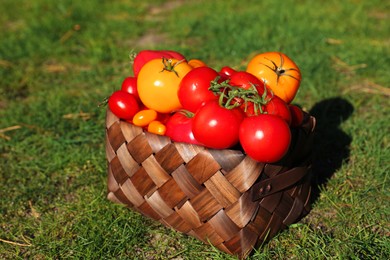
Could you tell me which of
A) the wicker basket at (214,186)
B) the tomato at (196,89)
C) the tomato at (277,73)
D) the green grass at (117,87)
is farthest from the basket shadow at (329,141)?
the tomato at (196,89)

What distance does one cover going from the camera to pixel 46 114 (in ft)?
10.9

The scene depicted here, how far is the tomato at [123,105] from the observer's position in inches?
86.5

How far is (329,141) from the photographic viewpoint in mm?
2938

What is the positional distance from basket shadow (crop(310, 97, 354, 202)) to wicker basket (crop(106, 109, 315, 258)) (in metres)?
0.42

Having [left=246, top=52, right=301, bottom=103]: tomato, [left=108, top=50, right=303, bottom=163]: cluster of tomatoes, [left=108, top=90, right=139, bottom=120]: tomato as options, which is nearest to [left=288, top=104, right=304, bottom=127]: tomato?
[left=108, top=50, right=303, bottom=163]: cluster of tomatoes

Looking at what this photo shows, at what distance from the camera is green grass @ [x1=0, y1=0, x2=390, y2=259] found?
221 cm

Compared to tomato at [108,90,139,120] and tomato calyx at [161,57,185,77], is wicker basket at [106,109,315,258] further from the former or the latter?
tomato calyx at [161,57,185,77]

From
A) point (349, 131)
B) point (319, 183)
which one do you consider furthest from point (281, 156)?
point (349, 131)

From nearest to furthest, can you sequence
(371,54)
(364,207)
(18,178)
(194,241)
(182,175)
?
(182,175) → (194,241) → (364,207) → (18,178) → (371,54)

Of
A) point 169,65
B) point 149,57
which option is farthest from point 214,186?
point 149,57

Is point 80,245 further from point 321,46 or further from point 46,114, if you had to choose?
point 321,46

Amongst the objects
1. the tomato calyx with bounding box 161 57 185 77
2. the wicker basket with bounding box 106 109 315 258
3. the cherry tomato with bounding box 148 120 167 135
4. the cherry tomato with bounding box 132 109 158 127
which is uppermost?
the tomato calyx with bounding box 161 57 185 77

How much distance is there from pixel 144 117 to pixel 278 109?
1.85 feet

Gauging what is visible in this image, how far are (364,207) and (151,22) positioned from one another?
3021 mm
